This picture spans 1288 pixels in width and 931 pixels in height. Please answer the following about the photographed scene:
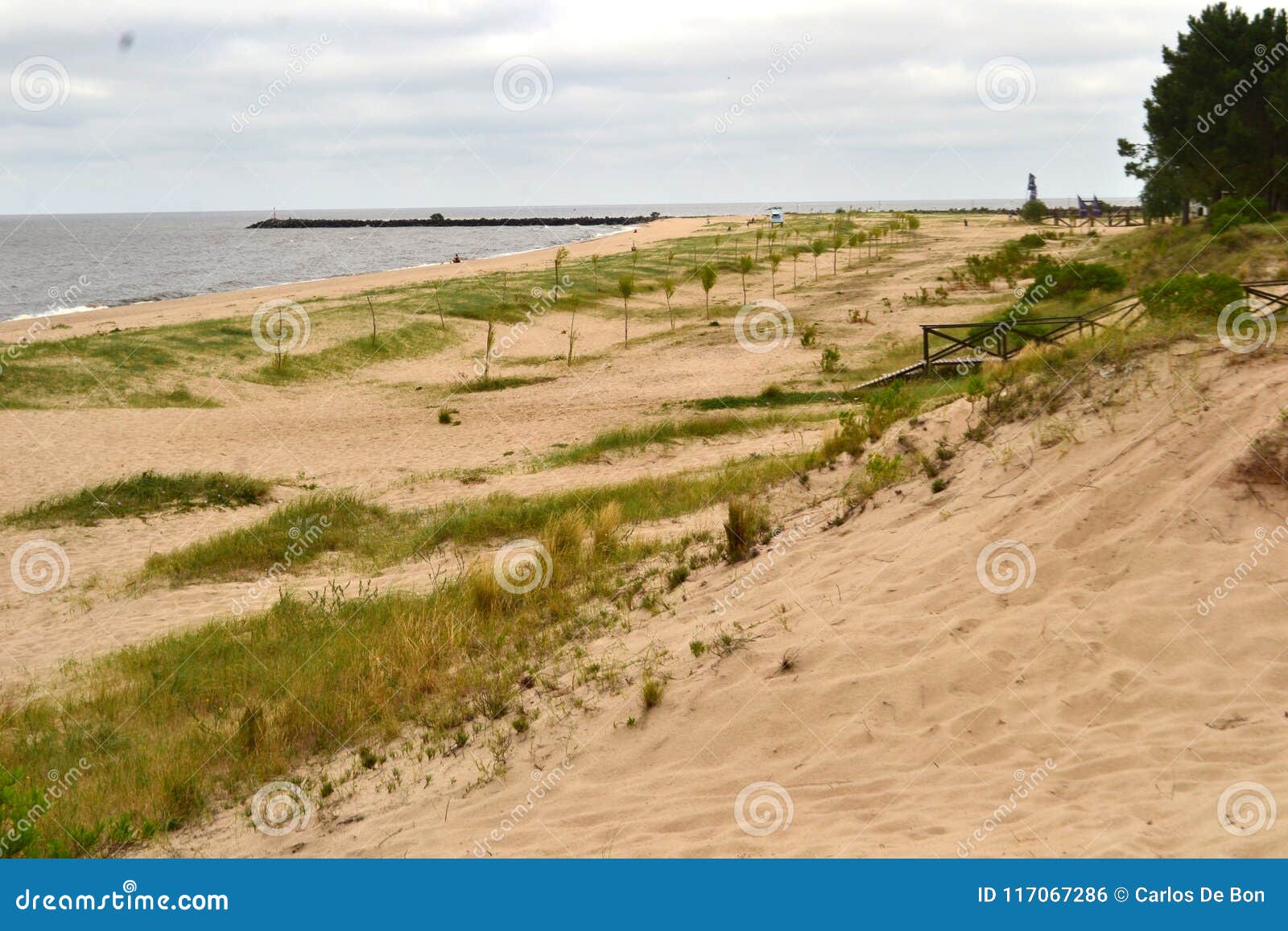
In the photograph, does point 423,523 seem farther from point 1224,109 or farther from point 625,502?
point 1224,109

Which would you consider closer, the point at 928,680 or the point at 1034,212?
the point at 928,680

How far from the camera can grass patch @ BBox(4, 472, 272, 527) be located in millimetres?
13930

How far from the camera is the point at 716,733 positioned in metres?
6.15

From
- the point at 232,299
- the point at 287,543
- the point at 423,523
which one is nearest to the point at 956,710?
the point at 423,523

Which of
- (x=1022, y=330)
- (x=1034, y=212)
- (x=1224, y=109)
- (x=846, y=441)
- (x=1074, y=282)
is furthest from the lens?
(x=1034, y=212)

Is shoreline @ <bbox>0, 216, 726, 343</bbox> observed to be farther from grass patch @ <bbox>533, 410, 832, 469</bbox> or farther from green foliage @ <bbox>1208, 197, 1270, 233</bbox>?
green foliage @ <bbox>1208, 197, 1270, 233</bbox>

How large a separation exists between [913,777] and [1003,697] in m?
0.89

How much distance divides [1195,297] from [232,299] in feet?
163

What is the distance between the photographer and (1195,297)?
→ 1020cm

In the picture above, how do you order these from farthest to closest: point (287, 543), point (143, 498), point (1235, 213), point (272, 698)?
point (1235, 213) < point (143, 498) < point (287, 543) < point (272, 698)

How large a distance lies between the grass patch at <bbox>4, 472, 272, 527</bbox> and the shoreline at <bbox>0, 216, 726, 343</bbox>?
69.9 feet

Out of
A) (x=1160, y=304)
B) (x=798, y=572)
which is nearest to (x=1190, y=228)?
(x=1160, y=304)

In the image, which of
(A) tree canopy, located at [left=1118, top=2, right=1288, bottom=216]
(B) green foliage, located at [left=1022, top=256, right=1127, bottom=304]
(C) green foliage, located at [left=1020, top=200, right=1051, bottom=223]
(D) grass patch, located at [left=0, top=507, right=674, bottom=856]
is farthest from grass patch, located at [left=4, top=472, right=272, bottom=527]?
(C) green foliage, located at [left=1020, top=200, right=1051, bottom=223]

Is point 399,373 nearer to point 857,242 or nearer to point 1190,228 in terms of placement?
point 1190,228
